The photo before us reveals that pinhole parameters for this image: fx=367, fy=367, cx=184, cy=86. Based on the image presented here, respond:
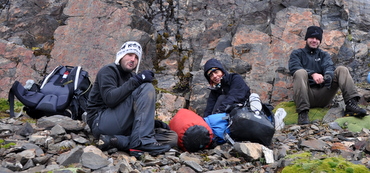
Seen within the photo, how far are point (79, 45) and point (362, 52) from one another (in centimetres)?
1240

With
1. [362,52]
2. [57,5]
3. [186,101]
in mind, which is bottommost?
[186,101]

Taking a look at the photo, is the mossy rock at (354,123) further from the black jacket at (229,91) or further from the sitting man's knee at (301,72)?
the black jacket at (229,91)

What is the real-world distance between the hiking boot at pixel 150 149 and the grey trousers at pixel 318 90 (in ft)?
17.4

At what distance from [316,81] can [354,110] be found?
4.36ft

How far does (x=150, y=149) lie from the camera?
267 inches

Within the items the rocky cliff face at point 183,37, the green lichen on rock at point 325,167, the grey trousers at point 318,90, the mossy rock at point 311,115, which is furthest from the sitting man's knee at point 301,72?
the green lichen on rock at point 325,167

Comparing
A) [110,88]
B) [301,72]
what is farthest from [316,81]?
[110,88]

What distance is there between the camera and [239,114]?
24.7 ft

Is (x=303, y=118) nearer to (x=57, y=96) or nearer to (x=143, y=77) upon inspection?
(x=143, y=77)

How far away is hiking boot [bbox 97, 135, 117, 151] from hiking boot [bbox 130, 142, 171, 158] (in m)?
0.36

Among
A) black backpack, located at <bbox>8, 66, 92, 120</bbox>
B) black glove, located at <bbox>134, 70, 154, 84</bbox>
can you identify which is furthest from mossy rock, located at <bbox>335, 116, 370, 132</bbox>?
black backpack, located at <bbox>8, 66, 92, 120</bbox>

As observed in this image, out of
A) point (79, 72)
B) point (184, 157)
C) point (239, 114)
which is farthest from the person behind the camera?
point (79, 72)

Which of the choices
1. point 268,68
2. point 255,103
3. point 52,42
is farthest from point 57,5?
point 255,103

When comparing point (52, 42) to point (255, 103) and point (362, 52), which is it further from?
point (362, 52)
